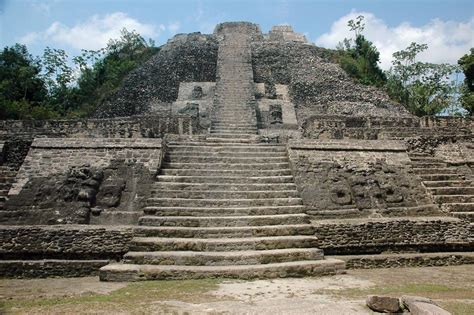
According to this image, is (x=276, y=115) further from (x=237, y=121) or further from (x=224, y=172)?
(x=224, y=172)

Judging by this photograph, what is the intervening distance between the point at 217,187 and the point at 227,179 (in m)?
0.37

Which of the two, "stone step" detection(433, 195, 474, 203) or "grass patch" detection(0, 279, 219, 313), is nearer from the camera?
"grass patch" detection(0, 279, 219, 313)

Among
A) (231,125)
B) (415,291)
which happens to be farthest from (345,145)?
(231,125)

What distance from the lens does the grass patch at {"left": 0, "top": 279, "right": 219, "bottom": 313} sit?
4219 millimetres

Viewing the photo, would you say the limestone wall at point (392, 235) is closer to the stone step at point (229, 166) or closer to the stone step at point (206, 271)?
the stone step at point (206, 271)

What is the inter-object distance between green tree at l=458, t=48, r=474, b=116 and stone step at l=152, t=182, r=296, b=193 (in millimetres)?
17619

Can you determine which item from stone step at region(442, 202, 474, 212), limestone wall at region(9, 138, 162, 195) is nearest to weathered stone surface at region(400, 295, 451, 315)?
stone step at region(442, 202, 474, 212)

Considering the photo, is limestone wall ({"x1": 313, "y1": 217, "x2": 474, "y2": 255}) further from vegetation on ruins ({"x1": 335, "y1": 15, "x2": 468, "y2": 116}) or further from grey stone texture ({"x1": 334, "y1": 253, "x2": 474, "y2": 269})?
vegetation on ruins ({"x1": 335, "y1": 15, "x2": 468, "y2": 116})

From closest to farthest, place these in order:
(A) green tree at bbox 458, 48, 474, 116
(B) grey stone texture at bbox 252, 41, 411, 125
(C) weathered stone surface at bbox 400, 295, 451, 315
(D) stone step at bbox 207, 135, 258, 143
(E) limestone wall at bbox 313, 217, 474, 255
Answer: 1. (C) weathered stone surface at bbox 400, 295, 451, 315
2. (E) limestone wall at bbox 313, 217, 474, 255
3. (D) stone step at bbox 207, 135, 258, 143
4. (B) grey stone texture at bbox 252, 41, 411, 125
5. (A) green tree at bbox 458, 48, 474, 116

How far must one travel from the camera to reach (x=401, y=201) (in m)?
8.30

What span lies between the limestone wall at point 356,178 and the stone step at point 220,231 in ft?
3.82

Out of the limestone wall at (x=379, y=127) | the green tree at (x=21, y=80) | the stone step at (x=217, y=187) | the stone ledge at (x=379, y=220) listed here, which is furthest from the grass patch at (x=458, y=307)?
the green tree at (x=21, y=80)

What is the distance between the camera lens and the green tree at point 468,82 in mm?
21484

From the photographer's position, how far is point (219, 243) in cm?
632
